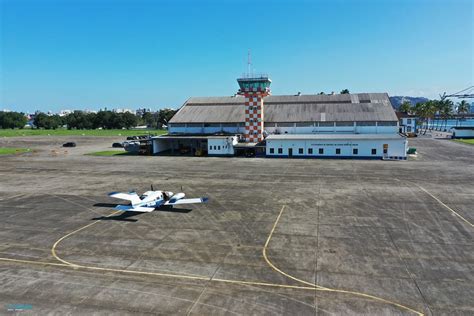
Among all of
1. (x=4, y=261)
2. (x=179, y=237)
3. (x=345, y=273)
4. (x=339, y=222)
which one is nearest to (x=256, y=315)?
(x=345, y=273)

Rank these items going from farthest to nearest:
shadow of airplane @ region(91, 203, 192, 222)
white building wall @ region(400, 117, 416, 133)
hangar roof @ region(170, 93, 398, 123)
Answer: white building wall @ region(400, 117, 416, 133), hangar roof @ region(170, 93, 398, 123), shadow of airplane @ region(91, 203, 192, 222)

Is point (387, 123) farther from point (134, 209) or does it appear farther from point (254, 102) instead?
point (134, 209)

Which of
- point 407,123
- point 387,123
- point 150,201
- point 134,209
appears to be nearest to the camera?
point 134,209

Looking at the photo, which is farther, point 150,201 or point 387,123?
point 387,123

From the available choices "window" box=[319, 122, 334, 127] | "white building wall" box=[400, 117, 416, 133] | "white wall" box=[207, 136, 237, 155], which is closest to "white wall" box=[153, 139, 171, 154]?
"white wall" box=[207, 136, 237, 155]

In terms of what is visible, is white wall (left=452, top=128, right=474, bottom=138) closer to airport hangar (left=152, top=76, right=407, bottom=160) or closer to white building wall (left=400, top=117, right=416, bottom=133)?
white building wall (left=400, top=117, right=416, bottom=133)

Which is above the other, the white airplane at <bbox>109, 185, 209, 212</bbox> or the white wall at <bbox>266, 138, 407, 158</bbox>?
the white wall at <bbox>266, 138, 407, 158</bbox>

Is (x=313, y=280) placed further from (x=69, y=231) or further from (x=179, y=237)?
(x=69, y=231)

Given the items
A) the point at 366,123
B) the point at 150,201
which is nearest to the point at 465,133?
the point at 366,123
